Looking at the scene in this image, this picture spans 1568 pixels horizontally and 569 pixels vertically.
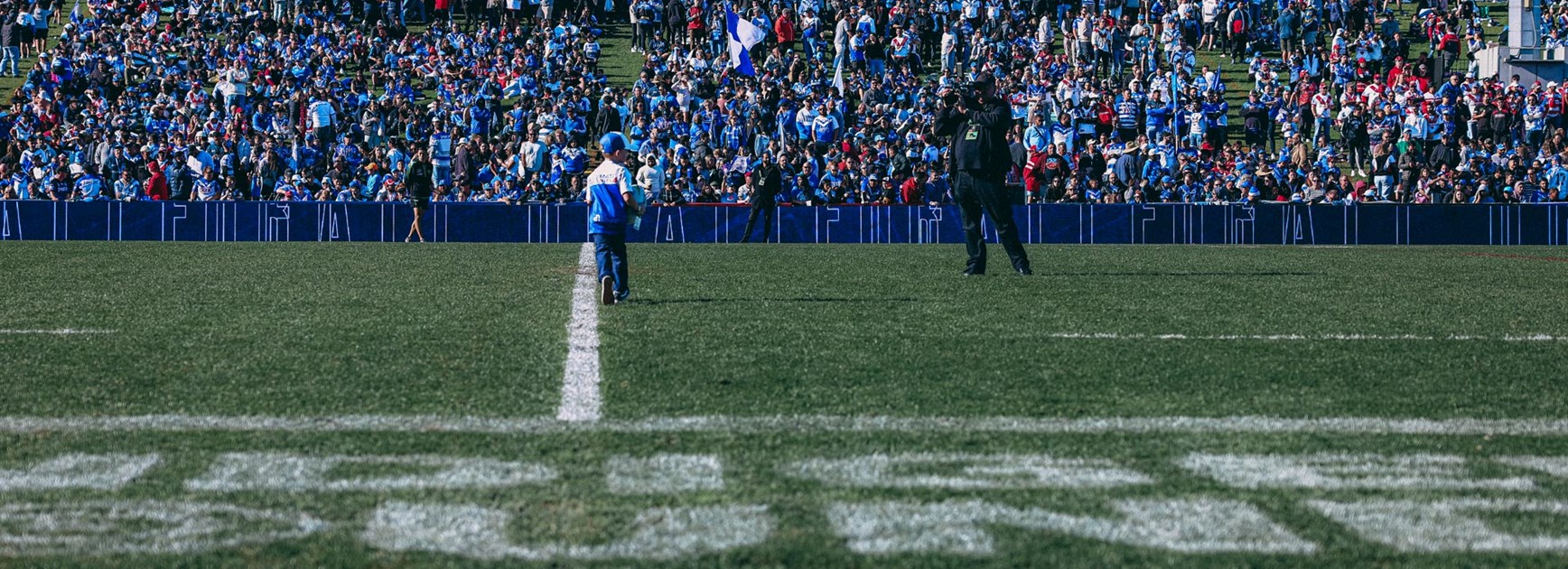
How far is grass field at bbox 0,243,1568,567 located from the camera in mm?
4254

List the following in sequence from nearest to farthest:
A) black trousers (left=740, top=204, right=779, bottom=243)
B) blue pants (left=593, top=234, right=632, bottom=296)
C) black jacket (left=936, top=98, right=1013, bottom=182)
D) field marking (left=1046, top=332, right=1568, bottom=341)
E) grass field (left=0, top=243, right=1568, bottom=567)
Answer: grass field (left=0, top=243, right=1568, bottom=567)
field marking (left=1046, top=332, right=1568, bottom=341)
blue pants (left=593, top=234, right=632, bottom=296)
black jacket (left=936, top=98, right=1013, bottom=182)
black trousers (left=740, top=204, right=779, bottom=243)

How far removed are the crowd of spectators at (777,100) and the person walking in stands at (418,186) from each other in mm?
1831

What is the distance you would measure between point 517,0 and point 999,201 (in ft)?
83.4

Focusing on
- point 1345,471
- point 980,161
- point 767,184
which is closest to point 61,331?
point 1345,471

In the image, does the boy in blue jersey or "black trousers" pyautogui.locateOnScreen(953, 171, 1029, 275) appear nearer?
the boy in blue jersey

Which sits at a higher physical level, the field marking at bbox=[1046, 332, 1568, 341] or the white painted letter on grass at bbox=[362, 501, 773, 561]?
the field marking at bbox=[1046, 332, 1568, 341]

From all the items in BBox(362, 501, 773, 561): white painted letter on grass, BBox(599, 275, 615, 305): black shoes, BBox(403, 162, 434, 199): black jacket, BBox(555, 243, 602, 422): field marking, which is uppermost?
BBox(403, 162, 434, 199): black jacket

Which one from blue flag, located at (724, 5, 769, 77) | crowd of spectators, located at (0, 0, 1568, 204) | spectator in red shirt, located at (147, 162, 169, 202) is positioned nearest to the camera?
spectator in red shirt, located at (147, 162, 169, 202)

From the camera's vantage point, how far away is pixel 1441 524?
14.6ft

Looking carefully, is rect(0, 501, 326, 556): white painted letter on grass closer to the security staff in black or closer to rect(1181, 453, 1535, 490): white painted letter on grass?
rect(1181, 453, 1535, 490): white painted letter on grass

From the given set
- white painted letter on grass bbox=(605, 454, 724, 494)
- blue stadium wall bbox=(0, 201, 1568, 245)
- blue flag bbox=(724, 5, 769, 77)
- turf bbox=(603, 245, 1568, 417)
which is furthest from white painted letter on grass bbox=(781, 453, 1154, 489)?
blue flag bbox=(724, 5, 769, 77)

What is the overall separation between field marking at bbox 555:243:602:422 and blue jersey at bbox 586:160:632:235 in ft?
1.59

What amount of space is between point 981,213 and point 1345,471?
9.08 m

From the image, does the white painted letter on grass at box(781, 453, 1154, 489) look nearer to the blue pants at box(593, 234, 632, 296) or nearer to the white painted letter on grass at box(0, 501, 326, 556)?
the white painted letter on grass at box(0, 501, 326, 556)
